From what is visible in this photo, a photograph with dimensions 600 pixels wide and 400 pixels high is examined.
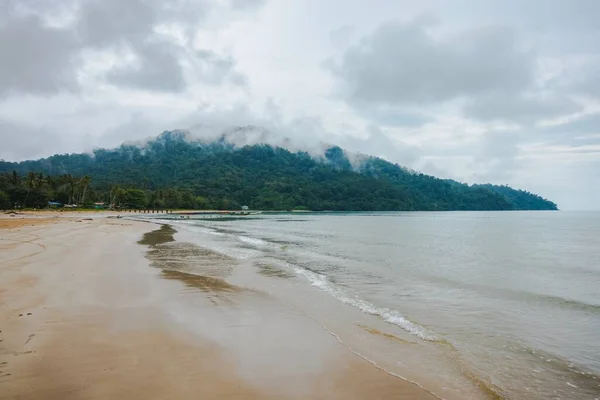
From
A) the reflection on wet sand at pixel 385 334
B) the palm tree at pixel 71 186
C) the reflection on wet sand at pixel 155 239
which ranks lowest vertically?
the reflection on wet sand at pixel 155 239

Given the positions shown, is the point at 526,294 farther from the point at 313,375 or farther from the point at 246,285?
the point at 313,375

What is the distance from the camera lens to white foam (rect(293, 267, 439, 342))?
878 centimetres

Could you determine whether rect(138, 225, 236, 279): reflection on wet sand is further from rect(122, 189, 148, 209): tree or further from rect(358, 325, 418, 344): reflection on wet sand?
rect(122, 189, 148, 209): tree

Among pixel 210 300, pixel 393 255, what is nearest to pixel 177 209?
pixel 393 255

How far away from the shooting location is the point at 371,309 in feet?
35.7

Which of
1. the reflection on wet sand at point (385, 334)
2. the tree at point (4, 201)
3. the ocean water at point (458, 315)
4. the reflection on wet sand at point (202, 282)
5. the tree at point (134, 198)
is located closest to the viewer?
the ocean water at point (458, 315)

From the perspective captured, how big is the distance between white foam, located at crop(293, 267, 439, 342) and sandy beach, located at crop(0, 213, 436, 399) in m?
2.13

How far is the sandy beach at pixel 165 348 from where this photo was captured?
5250 millimetres

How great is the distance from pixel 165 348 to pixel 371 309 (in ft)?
19.8

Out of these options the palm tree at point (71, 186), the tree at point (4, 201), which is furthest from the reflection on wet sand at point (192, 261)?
the palm tree at point (71, 186)

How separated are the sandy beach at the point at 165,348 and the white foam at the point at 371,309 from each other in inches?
83.7

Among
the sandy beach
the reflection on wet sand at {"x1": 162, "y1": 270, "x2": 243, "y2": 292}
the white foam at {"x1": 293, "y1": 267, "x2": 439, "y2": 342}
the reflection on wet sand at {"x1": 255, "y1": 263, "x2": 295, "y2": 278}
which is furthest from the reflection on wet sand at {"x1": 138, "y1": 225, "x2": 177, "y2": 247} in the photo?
the white foam at {"x1": 293, "y1": 267, "x2": 439, "y2": 342}

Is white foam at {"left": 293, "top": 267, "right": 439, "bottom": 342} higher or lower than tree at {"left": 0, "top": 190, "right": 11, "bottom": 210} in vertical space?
lower

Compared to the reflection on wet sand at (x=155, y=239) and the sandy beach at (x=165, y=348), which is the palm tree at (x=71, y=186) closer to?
the reflection on wet sand at (x=155, y=239)
